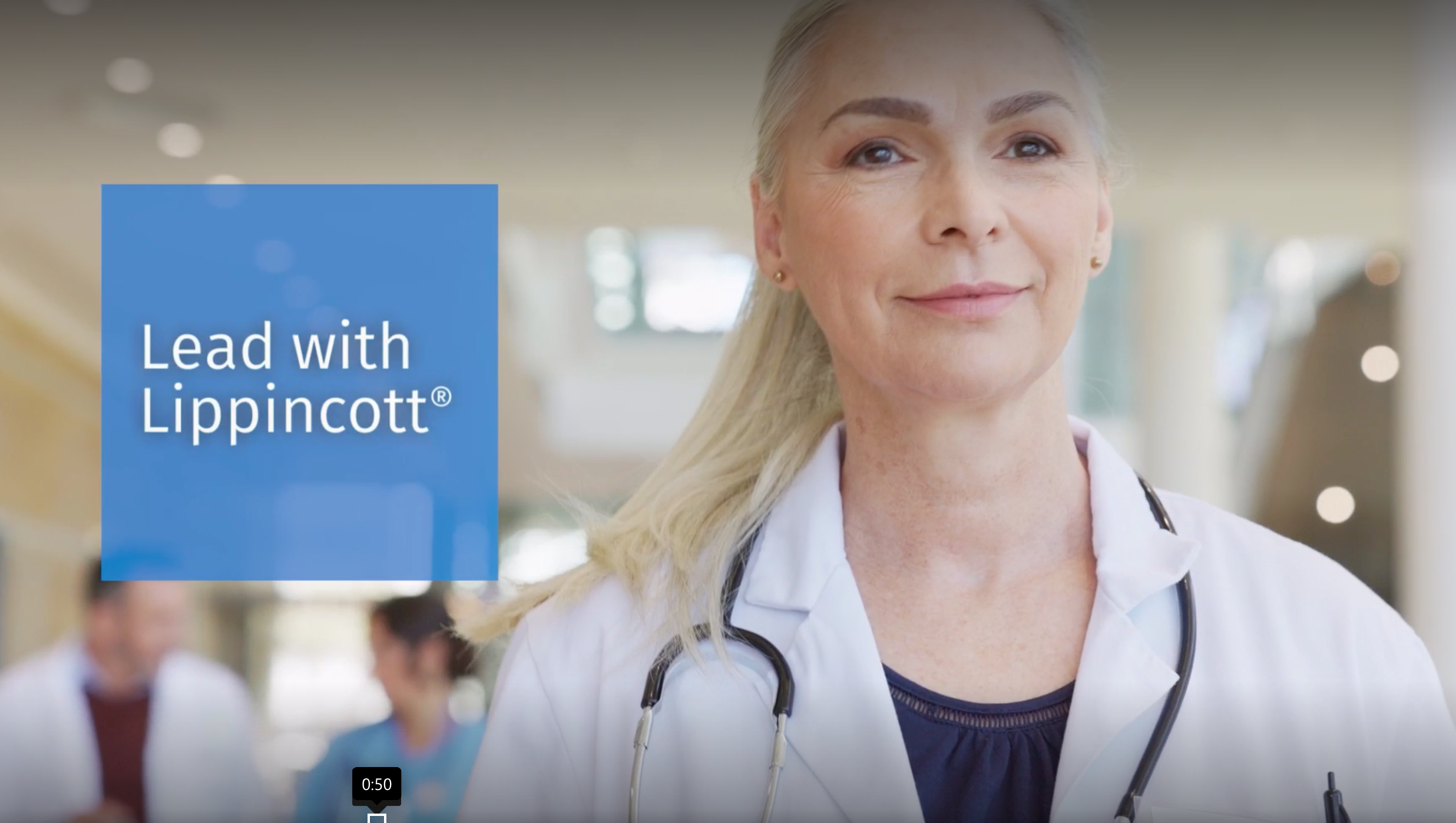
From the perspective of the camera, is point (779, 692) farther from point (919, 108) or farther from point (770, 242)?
point (919, 108)

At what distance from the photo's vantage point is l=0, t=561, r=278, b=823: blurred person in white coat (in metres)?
1.26

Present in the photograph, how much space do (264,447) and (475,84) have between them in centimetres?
42

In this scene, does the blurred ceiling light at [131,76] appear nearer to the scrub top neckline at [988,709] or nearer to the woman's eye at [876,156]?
the woman's eye at [876,156]

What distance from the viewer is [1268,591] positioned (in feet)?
3.68

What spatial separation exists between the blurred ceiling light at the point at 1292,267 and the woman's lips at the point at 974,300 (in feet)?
1.41

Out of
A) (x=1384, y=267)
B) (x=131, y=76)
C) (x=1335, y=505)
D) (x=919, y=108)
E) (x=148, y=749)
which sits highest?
(x=131, y=76)

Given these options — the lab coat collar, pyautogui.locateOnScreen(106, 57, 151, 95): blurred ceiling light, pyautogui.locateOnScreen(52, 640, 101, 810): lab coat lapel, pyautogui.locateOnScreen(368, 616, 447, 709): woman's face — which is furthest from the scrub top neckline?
pyautogui.locateOnScreen(106, 57, 151, 95): blurred ceiling light

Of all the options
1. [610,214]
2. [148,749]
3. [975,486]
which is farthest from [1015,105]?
[148,749]

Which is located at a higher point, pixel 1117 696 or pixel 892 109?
pixel 892 109

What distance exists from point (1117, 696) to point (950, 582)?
0.17 m

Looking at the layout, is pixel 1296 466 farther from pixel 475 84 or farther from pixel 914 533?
pixel 475 84

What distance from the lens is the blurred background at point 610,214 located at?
1.25m

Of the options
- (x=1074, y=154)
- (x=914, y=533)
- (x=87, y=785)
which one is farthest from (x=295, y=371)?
(x=1074, y=154)

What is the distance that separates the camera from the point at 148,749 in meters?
1.29
